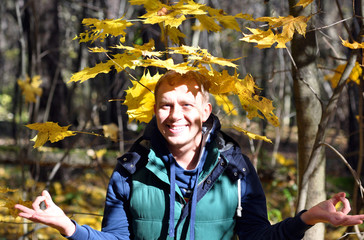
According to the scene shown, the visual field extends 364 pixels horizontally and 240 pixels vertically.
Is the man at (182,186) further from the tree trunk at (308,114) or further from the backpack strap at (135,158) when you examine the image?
the tree trunk at (308,114)

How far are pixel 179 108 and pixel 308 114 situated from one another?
33.9 inches

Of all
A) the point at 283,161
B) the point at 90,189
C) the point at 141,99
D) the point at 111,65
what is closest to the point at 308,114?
the point at 141,99

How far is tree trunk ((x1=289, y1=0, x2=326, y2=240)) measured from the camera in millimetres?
2094

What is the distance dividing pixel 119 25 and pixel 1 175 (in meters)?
7.42

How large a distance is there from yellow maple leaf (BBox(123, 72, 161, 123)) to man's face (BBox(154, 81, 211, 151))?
0.66 feet

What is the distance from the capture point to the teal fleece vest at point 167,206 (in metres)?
1.60

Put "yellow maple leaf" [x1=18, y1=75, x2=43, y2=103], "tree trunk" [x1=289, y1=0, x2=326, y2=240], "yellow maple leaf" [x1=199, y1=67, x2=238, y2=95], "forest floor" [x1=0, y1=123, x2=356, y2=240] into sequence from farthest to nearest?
"forest floor" [x1=0, y1=123, x2=356, y2=240], "yellow maple leaf" [x1=18, y1=75, x2=43, y2=103], "tree trunk" [x1=289, y1=0, x2=326, y2=240], "yellow maple leaf" [x1=199, y1=67, x2=238, y2=95]

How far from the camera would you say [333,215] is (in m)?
1.30

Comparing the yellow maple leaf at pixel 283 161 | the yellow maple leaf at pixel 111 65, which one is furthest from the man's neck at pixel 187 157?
the yellow maple leaf at pixel 283 161

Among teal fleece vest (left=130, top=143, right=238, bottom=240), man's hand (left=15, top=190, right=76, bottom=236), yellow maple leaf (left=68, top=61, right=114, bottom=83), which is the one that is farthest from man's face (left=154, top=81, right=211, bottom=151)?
man's hand (left=15, top=190, right=76, bottom=236)

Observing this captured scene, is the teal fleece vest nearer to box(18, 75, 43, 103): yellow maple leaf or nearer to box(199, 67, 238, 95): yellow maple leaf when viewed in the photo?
box(199, 67, 238, 95): yellow maple leaf

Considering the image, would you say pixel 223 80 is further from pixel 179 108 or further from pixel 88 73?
pixel 88 73

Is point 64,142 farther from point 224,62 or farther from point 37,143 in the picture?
point 224,62

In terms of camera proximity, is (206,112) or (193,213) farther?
(206,112)
